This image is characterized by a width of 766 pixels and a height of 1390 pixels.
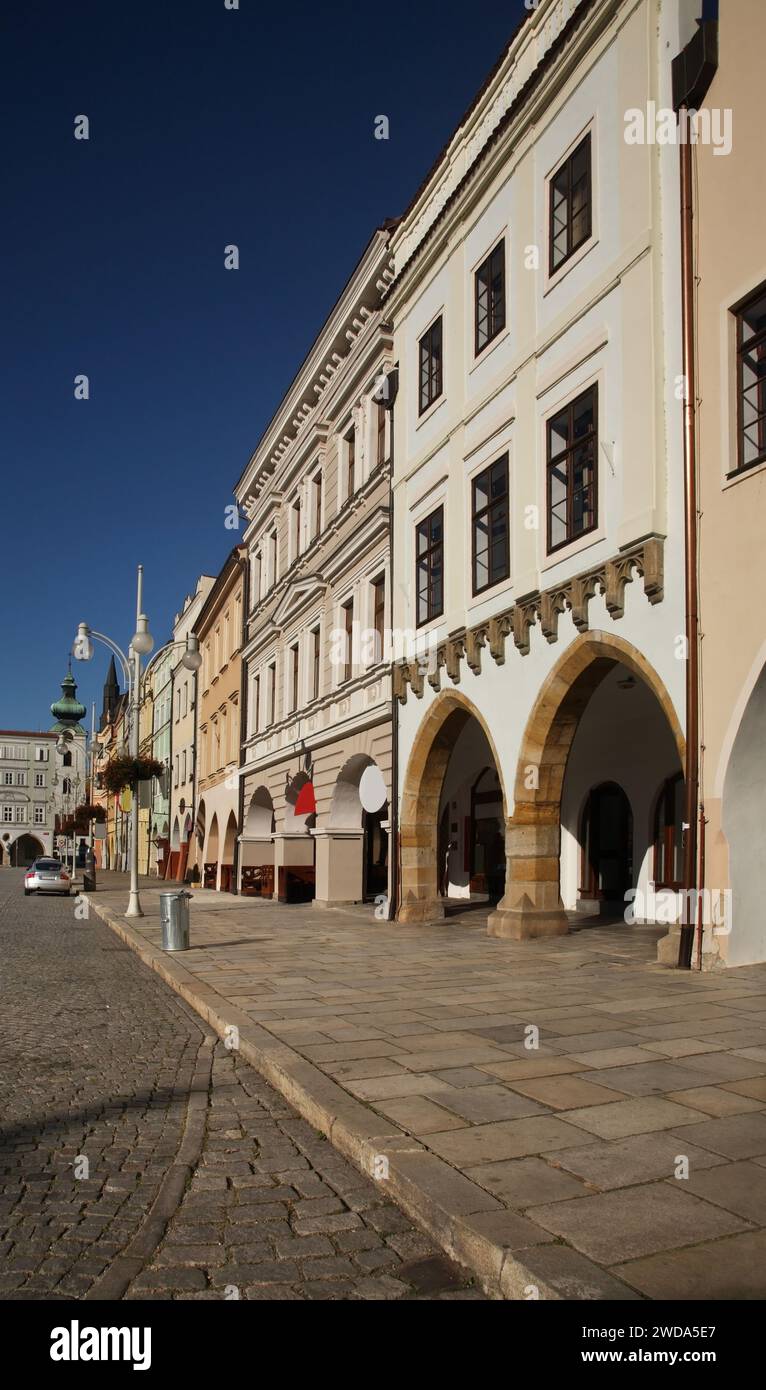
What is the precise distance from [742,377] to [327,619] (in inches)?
603

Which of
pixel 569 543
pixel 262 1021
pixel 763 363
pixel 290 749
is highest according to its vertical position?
pixel 763 363

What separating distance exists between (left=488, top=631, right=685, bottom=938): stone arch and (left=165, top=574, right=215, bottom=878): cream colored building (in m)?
31.8

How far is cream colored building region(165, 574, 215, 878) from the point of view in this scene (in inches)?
1882

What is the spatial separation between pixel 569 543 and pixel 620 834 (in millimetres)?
6526

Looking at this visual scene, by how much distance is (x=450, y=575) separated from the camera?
18281 millimetres

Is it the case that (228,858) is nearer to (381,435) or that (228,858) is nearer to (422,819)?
(381,435)

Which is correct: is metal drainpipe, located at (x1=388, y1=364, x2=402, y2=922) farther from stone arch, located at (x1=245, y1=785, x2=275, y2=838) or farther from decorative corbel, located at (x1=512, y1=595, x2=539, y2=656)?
stone arch, located at (x1=245, y1=785, x2=275, y2=838)

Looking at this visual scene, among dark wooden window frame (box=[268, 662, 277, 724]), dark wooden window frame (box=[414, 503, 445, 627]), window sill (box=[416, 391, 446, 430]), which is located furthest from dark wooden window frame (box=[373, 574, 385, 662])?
dark wooden window frame (box=[268, 662, 277, 724])

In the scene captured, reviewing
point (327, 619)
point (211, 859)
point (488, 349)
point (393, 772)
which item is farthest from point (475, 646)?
point (211, 859)

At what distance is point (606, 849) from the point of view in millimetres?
19406

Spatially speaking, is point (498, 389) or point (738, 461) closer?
point (738, 461)

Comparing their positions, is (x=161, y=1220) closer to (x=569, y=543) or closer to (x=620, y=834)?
(x=569, y=543)
